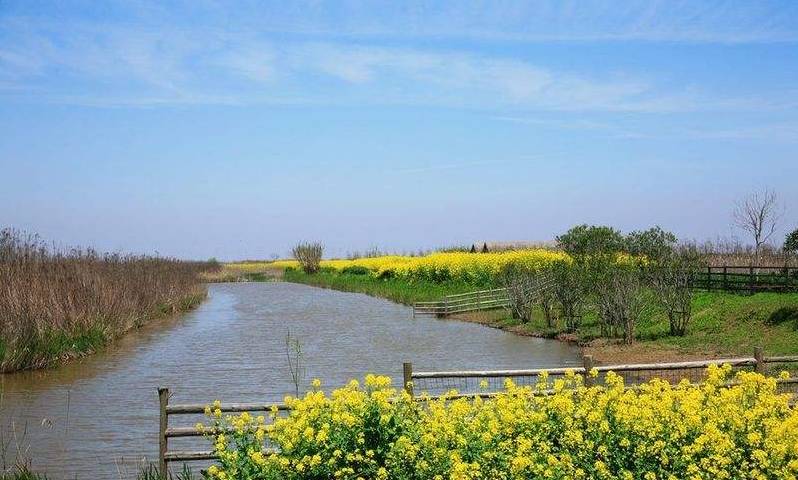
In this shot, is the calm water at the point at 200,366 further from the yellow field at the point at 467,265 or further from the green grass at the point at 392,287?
the yellow field at the point at 467,265

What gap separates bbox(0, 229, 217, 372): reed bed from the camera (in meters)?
21.2

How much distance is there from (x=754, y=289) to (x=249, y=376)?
65.9 ft

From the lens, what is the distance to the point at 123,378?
2152 centimetres

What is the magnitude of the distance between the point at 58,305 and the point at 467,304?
869 inches

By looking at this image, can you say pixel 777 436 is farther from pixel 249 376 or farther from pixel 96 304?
pixel 96 304

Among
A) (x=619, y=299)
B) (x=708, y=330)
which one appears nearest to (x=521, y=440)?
(x=619, y=299)

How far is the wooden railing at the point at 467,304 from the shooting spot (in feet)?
133

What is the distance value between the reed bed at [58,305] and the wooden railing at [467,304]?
12927 millimetres

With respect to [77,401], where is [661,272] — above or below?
above

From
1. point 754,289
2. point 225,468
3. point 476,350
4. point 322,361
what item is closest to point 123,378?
point 322,361

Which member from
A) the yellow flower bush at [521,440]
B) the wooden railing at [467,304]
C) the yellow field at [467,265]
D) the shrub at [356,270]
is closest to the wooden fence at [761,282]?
the yellow field at [467,265]

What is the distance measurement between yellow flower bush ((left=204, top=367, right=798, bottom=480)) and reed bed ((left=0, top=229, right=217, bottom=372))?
49.2ft

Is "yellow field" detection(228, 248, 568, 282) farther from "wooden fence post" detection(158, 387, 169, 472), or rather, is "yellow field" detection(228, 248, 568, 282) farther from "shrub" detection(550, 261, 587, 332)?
"wooden fence post" detection(158, 387, 169, 472)

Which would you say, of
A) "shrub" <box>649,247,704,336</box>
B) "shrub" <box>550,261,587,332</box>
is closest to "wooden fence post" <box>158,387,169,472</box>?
"shrub" <box>649,247,704,336</box>
